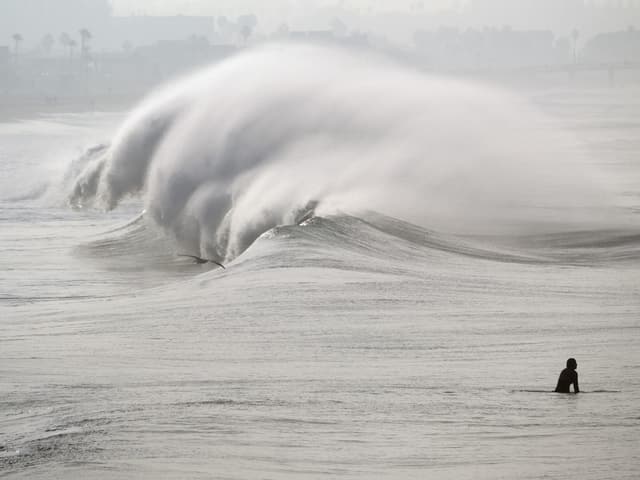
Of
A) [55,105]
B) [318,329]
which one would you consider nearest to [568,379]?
[318,329]

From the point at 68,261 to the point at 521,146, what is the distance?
12.0 m

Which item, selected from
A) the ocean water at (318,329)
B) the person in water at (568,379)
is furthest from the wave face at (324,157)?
the person in water at (568,379)

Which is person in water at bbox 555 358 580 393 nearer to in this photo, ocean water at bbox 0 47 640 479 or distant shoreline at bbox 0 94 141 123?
ocean water at bbox 0 47 640 479

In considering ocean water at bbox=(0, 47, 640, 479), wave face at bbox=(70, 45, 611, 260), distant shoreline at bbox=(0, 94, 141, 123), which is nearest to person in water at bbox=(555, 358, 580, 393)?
ocean water at bbox=(0, 47, 640, 479)

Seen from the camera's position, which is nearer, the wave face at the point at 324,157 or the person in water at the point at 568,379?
the person in water at the point at 568,379

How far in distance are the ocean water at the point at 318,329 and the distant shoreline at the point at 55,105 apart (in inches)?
3086

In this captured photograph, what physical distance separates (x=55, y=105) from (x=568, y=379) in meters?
108

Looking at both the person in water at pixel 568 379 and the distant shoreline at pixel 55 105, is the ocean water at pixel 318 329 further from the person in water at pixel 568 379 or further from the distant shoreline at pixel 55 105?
the distant shoreline at pixel 55 105

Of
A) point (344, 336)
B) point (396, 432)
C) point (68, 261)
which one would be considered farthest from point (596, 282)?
point (68, 261)

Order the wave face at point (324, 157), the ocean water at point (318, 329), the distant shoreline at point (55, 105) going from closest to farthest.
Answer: the ocean water at point (318, 329), the wave face at point (324, 157), the distant shoreline at point (55, 105)

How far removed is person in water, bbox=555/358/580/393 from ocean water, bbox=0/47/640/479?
15cm

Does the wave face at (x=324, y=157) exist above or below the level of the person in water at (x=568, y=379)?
above

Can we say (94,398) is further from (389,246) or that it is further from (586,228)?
(586,228)

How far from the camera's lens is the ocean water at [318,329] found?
28.2ft
